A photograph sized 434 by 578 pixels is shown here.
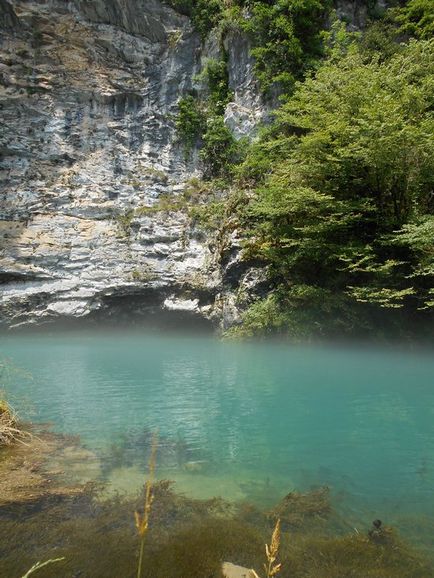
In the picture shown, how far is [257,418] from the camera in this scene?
6961 millimetres

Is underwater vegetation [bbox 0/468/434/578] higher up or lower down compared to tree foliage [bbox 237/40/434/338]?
lower down

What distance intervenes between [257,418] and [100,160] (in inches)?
768

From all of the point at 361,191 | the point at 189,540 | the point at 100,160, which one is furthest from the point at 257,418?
the point at 100,160

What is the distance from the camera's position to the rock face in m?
20.2

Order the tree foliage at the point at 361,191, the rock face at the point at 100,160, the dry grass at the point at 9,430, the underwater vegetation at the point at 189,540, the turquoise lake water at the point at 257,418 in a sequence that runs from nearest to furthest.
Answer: the underwater vegetation at the point at 189,540
the turquoise lake water at the point at 257,418
the dry grass at the point at 9,430
the tree foliage at the point at 361,191
the rock face at the point at 100,160

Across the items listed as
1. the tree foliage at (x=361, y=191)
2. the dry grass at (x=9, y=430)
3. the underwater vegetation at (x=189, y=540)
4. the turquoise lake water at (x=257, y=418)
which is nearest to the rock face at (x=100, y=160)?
the tree foliage at (x=361, y=191)

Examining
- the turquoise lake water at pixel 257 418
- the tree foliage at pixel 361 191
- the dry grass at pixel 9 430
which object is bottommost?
the turquoise lake water at pixel 257 418

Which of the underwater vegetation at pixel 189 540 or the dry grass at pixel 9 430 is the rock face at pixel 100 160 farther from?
the underwater vegetation at pixel 189 540

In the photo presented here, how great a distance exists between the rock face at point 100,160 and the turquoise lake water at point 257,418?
7.01 meters

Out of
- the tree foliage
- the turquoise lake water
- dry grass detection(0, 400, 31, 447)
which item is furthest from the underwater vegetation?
the tree foliage

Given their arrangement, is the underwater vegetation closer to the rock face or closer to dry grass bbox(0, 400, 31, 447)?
dry grass bbox(0, 400, 31, 447)

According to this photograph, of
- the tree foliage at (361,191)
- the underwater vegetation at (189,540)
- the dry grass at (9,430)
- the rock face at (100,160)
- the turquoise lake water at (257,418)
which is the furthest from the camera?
the rock face at (100,160)

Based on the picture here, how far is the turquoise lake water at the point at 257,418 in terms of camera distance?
4504 millimetres

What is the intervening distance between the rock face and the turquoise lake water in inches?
276
